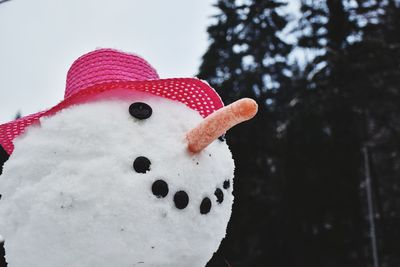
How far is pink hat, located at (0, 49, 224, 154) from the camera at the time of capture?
1.14 m

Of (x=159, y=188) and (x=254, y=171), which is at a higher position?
(x=254, y=171)

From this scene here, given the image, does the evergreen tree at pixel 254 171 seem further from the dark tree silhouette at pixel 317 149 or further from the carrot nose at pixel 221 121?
the carrot nose at pixel 221 121

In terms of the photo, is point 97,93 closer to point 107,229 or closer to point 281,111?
point 107,229

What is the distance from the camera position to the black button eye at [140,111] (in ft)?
3.57

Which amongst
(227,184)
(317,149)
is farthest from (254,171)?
(227,184)

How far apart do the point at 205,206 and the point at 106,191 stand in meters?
0.25

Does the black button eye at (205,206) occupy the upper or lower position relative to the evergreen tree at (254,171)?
lower

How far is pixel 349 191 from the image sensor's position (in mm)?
6828

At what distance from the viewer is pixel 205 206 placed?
1084mm

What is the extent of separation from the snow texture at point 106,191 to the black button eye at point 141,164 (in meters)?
0.01

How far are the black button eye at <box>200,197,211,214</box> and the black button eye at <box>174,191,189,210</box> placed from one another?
57mm

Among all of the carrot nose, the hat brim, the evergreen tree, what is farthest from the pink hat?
the evergreen tree

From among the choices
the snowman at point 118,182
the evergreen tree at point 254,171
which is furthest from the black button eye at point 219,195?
the evergreen tree at point 254,171

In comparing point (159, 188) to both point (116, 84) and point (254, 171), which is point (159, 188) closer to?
point (116, 84)
